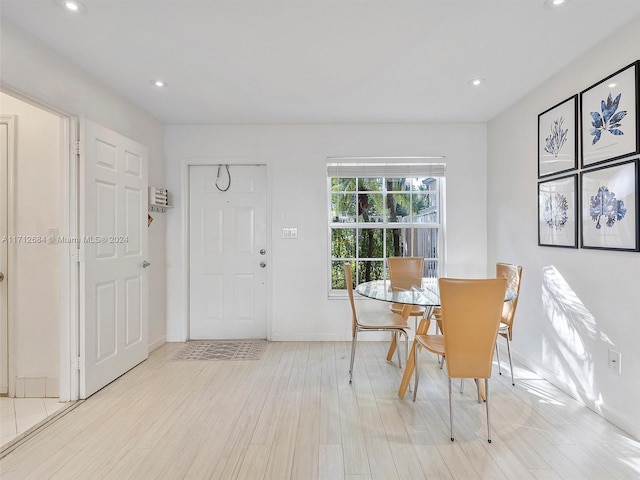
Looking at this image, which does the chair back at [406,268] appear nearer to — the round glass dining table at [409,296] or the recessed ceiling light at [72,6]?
the round glass dining table at [409,296]

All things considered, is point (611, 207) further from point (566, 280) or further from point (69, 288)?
point (69, 288)

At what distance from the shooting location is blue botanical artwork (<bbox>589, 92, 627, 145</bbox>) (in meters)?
2.11

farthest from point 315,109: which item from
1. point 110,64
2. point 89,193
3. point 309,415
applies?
point 309,415

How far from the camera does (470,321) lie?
195 centimetres

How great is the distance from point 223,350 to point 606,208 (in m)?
3.47

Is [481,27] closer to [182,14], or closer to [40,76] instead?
[182,14]

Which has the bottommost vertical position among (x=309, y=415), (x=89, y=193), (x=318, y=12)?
(x=309, y=415)

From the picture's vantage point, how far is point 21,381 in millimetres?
2549

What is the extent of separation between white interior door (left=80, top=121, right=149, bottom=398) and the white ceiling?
633 millimetres

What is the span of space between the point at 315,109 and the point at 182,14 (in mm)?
1628

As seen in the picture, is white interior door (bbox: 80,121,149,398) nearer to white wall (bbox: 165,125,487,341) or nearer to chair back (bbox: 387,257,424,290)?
white wall (bbox: 165,125,487,341)

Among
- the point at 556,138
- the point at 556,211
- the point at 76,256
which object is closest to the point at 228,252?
the point at 76,256

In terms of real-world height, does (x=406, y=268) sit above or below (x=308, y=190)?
below

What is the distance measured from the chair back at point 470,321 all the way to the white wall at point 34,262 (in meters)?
2.76
